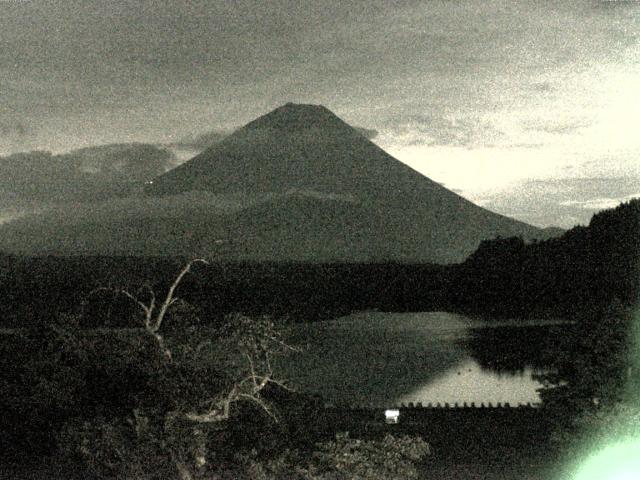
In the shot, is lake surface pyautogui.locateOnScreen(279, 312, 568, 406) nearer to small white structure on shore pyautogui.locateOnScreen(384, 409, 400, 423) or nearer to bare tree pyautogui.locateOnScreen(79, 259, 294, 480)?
small white structure on shore pyautogui.locateOnScreen(384, 409, 400, 423)

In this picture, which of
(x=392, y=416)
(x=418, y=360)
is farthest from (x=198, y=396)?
(x=418, y=360)

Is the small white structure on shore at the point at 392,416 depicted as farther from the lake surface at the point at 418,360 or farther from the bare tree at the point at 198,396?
the bare tree at the point at 198,396

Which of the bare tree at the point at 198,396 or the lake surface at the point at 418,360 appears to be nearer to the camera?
the bare tree at the point at 198,396

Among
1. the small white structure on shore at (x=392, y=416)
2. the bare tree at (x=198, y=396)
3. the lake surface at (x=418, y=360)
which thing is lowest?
the lake surface at (x=418, y=360)

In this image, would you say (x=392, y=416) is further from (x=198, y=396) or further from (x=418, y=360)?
(x=418, y=360)

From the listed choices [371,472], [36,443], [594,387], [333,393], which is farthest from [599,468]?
[333,393]

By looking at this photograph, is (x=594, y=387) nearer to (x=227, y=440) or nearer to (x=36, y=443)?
(x=227, y=440)

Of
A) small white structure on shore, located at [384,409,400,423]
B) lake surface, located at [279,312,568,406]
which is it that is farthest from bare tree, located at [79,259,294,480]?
lake surface, located at [279,312,568,406]

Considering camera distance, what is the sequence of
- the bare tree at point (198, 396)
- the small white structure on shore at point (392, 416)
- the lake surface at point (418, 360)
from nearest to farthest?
the bare tree at point (198, 396) → the small white structure on shore at point (392, 416) → the lake surface at point (418, 360)

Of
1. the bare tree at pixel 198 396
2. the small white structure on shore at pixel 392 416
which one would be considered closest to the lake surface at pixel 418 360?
the small white structure on shore at pixel 392 416
